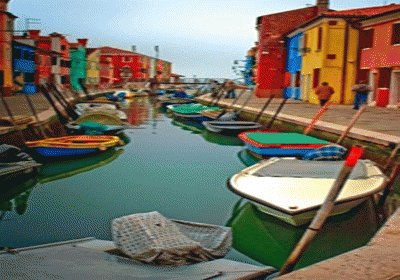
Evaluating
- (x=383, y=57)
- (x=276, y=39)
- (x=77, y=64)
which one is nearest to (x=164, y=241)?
(x=383, y=57)

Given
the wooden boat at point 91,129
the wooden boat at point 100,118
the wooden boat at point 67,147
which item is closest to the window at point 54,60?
the wooden boat at point 100,118

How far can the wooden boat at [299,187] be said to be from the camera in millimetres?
6668

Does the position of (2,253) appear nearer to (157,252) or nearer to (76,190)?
(157,252)

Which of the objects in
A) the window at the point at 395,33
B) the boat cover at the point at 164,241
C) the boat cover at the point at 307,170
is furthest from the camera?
the window at the point at 395,33

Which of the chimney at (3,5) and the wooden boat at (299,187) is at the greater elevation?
the chimney at (3,5)

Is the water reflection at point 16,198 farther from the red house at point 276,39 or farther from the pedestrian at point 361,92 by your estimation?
the red house at point 276,39

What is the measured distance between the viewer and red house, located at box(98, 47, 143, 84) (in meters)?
89.9

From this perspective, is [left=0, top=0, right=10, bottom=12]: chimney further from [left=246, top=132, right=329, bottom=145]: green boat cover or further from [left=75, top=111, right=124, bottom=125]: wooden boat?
[left=246, top=132, right=329, bottom=145]: green boat cover

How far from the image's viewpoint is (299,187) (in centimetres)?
750

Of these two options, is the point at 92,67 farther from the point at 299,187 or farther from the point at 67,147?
the point at 299,187

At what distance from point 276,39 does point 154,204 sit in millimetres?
32265

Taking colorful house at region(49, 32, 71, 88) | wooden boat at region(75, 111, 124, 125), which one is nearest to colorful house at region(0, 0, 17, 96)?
colorful house at region(49, 32, 71, 88)

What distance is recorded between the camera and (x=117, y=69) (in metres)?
91.1

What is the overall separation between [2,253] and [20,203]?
474 cm
